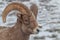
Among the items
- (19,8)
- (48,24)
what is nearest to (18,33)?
(19,8)

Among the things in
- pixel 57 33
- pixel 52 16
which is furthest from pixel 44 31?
pixel 52 16

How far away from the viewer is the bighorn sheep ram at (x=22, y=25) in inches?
269

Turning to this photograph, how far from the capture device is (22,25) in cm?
706

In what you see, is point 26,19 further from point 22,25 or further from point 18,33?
point 18,33

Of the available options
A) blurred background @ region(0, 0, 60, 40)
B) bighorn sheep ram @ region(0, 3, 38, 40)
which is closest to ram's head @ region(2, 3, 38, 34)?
bighorn sheep ram @ region(0, 3, 38, 40)

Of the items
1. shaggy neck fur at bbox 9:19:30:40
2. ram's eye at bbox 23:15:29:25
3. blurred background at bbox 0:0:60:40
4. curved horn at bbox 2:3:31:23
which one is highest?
curved horn at bbox 2:3:31:23

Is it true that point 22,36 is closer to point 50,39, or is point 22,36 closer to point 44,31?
point 50,39

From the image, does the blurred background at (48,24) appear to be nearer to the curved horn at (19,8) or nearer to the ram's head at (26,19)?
the curved horn at (19,8)

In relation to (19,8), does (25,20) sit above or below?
below

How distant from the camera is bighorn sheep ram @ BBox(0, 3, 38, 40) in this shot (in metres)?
6.84

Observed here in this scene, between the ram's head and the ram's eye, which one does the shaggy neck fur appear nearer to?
the ram's head

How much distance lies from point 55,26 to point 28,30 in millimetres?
6415

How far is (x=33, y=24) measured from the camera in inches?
268

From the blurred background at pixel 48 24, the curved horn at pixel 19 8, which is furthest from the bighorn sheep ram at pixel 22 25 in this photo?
the blurred background at pixel 48 24
